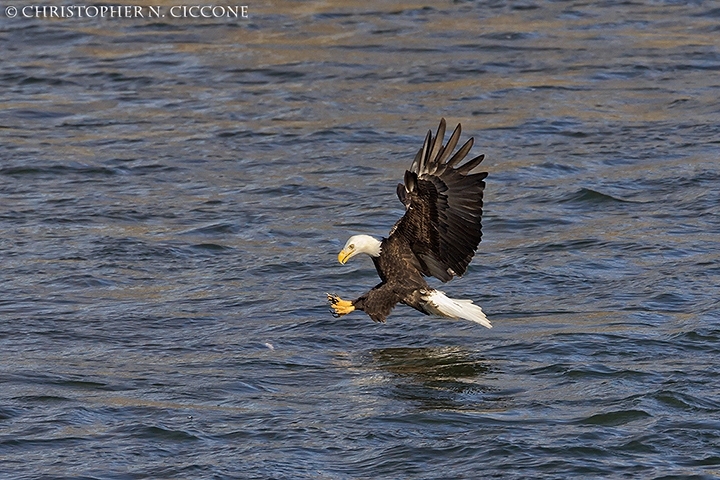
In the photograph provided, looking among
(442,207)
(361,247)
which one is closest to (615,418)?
(442,207)

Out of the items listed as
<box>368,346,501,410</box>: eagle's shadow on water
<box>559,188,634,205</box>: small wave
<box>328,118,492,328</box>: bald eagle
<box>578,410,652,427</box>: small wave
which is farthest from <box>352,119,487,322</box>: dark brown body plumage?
<box>559,188,634,205</box>: small wave

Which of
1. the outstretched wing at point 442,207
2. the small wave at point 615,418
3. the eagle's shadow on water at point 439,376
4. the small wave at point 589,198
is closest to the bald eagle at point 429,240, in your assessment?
the outstretched wing at point 442,207

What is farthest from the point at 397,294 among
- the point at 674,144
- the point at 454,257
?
the point at 674,144

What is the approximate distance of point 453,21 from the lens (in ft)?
51.2

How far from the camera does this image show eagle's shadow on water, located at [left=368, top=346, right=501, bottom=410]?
709 cm

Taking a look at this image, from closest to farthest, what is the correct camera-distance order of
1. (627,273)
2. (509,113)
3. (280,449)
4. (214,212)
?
(280,449), (627,273), (214,212), (509,113)

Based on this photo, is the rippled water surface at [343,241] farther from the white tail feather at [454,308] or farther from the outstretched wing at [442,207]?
the outstretched wing at [442,207]

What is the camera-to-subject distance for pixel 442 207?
782 cm

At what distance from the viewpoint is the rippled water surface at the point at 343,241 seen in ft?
21.7

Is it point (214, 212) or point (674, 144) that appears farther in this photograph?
point (674, 144)

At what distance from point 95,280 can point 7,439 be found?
2633 mm

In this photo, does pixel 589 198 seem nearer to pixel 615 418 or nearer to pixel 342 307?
pixel 342 307

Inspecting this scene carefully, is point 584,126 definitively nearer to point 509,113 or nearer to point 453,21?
point 509,113

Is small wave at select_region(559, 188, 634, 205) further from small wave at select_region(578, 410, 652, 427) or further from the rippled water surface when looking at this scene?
small wave at select_region(578, 410, 652, 427)
